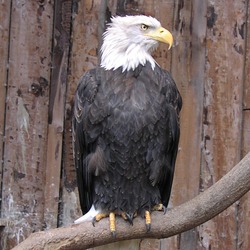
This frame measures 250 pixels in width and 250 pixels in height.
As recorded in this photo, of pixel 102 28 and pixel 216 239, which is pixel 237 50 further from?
pixel 216 239

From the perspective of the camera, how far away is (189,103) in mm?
4566

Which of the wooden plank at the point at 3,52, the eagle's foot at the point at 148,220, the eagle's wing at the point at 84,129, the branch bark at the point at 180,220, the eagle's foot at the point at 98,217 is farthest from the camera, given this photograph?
the wooden plank at the point at 3,52

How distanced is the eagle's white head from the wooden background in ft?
2.17

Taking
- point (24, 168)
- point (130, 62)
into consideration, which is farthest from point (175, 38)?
point (24, 168)

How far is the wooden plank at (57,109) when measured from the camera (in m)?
4.52

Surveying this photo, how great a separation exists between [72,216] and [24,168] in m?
0.38

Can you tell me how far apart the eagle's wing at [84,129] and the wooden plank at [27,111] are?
601 mm

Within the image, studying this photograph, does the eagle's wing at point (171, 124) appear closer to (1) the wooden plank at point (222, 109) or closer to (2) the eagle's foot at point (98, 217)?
(2) the eagle's foot at point (98, 217)

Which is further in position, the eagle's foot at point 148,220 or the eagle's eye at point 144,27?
the eagle's eye at point 144,27

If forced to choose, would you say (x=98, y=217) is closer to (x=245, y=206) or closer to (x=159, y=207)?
(x=159, y=207)

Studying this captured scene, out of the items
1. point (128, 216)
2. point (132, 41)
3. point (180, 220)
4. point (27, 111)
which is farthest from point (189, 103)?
point (180, 220)

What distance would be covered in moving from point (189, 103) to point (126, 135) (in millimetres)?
928

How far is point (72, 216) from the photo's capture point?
4.54m

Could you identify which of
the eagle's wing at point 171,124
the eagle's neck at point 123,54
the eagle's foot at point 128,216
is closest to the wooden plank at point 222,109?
the eagle's wing at point 171,124
